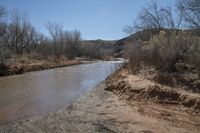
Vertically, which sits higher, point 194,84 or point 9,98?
point 194,84

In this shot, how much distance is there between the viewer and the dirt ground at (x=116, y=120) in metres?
7.95

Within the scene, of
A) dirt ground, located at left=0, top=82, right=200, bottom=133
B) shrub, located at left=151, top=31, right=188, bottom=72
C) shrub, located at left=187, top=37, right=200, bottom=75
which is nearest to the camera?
dirt ground, located at left=0, top=82, right=200, bottom=133

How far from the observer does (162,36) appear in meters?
17.6

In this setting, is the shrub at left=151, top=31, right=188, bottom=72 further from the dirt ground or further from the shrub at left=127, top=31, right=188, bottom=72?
the dirt ground

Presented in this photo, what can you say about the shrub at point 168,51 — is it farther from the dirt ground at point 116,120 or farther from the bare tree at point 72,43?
the bare tree at point 72,43

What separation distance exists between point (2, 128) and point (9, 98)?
21.5 ft

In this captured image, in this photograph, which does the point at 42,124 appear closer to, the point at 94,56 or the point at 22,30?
the point at 22,30

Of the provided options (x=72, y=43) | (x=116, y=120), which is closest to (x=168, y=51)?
(x=116, y=120)

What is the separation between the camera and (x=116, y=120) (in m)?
8.90

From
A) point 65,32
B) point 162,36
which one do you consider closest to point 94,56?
point 65,32

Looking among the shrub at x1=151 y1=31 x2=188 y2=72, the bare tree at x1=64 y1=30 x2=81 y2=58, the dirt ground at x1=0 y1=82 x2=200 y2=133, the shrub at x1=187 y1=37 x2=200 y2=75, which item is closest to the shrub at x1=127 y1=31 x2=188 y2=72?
the shrub at x1=151 y1=31 x2=188 y2=72

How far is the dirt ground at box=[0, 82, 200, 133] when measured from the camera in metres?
7.95

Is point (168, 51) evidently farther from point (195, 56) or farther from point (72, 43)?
point (72, 43)

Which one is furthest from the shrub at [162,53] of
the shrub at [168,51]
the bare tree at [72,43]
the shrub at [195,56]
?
the bare tree at [72,43]
